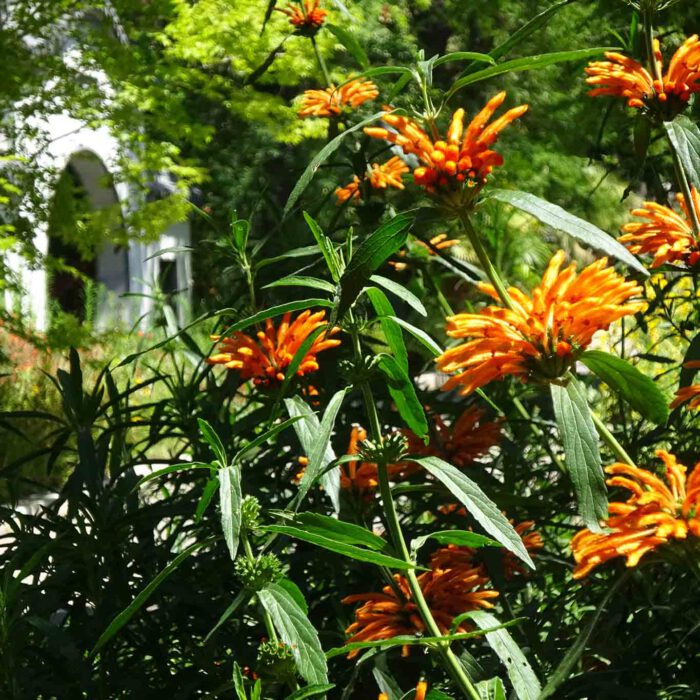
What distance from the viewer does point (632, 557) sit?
2.62ft

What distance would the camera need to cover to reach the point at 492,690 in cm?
87

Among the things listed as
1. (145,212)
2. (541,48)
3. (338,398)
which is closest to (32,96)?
(145,212)

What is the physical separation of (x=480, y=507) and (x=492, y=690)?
0.17 m

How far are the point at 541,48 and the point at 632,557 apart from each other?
7.39 m

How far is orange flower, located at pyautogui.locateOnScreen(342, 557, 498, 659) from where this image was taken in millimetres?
1037

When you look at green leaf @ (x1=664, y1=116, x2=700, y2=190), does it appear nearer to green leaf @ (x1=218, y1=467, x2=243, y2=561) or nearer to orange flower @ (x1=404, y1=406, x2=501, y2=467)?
orange flower @ (x1=404, y1=406, x2=501, y2=467)

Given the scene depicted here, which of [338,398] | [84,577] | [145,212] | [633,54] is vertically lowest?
[84,577]

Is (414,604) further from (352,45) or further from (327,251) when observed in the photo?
(352,45)

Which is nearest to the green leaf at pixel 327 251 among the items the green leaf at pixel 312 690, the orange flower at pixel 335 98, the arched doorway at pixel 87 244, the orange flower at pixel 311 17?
the green leaf at pixel 312 690

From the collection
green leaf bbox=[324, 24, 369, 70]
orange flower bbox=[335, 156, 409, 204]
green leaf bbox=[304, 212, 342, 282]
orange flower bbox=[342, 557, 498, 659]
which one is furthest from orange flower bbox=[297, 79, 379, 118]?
orange flower bbox=[342, 557, 498, 659]

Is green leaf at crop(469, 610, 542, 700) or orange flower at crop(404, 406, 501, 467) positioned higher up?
orange flower at crop(404, 406, 501, 467)

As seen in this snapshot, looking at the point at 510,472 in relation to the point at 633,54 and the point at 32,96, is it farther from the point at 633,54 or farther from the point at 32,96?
the point at 32,96

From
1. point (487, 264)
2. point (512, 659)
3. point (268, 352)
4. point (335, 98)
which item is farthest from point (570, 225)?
point (335, 98)

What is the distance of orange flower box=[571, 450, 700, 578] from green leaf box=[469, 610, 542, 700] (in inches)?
4.2
